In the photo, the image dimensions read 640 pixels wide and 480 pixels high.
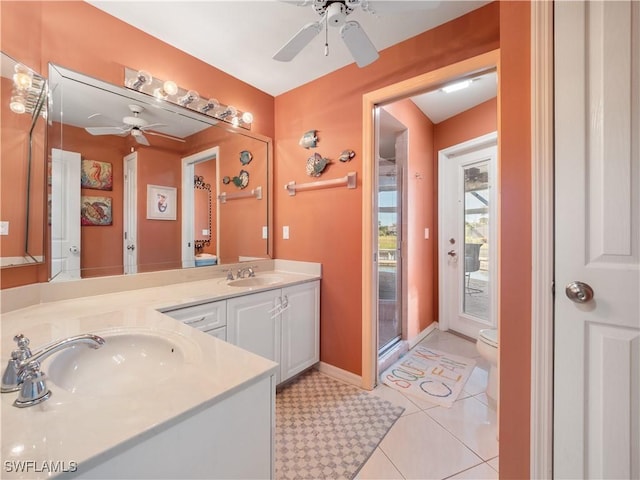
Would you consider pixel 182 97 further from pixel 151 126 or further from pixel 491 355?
pixel 491 355

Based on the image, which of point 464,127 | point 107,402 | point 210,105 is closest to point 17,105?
point 210,105

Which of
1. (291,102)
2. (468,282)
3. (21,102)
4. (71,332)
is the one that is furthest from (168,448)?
(468,282)

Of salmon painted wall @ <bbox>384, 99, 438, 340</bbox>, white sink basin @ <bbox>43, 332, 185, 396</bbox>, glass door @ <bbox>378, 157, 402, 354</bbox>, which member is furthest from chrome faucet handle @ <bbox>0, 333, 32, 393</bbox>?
salmon painted wall @ <bbox>384, 99, 438, 340</bbox>

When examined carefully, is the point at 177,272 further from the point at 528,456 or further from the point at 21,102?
the point at 528,456

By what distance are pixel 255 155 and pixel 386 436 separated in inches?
95.1

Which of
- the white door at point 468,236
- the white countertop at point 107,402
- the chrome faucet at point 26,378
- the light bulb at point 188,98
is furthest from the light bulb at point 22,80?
the white door at point 468,236

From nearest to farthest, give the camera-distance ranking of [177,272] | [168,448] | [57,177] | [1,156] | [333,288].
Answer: [168,448]
[1,156]
[57,177]
[177,272]
[333,288]

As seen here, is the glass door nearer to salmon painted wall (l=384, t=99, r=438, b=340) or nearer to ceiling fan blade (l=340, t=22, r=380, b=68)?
salmon painted wall (l=384, t=99, r=438, b=340)

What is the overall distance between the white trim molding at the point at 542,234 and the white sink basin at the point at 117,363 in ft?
4.37

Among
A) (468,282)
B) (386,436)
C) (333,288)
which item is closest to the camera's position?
(386,436)

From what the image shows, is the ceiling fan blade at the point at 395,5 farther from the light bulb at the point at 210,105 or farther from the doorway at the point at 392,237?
the light bulb at the point at 210,105

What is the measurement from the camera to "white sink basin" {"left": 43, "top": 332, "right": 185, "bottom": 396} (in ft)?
2.73

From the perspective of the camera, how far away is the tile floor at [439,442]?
4.43 ft

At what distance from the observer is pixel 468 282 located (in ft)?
10.2
